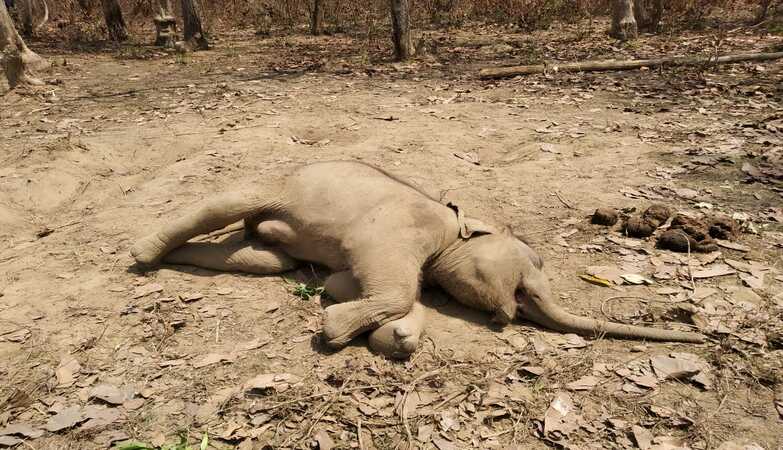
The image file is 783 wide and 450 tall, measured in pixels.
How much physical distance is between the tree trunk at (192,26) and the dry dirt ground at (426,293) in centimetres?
461

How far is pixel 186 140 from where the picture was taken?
7020mm

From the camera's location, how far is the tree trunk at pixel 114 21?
49.2ft

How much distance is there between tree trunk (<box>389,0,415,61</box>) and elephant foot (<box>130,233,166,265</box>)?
8.07 meters

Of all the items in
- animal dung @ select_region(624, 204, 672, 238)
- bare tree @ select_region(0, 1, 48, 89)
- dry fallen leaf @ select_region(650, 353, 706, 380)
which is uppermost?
bare tree @ select_region(0, 1, 48, 89)

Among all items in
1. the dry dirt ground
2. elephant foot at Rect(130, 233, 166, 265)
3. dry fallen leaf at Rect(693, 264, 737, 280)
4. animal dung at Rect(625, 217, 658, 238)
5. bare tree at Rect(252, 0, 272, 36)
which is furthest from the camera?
bare tree at Rect(252, 0, 272, 36)

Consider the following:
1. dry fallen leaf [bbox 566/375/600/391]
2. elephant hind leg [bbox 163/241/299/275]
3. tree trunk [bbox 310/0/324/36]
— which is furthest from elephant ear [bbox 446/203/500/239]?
tree trunk [bbox 310/0/324/36]

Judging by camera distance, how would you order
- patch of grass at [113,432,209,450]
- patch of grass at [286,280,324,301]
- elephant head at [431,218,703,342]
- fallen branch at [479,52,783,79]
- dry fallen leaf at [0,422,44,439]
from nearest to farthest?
patch of grass at [113,432,209,450]
dry fallen leaf at [0,422,44,439]
elephant head at [431,218,703,342]
patch of grass at [286,280,324,301]
fallen branch at [479,52,783,79]

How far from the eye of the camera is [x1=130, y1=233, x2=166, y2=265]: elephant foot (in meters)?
4.33

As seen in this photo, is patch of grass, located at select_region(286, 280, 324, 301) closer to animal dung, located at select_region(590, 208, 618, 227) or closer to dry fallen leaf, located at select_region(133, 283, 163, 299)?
dry fallen leaf, located at select_region(133, 283, 163, 299)

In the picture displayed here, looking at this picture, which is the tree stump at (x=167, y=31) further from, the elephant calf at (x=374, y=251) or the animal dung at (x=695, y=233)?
the animal dung at (x=695, y=233)

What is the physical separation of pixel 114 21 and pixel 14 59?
6.40 metres

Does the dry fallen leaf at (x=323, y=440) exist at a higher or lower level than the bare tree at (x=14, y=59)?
lower

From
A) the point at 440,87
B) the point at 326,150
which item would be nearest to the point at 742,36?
the point at 440,87

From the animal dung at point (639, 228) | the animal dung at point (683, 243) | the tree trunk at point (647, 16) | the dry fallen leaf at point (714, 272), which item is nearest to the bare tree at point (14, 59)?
the animal dung at point (639, 228)
